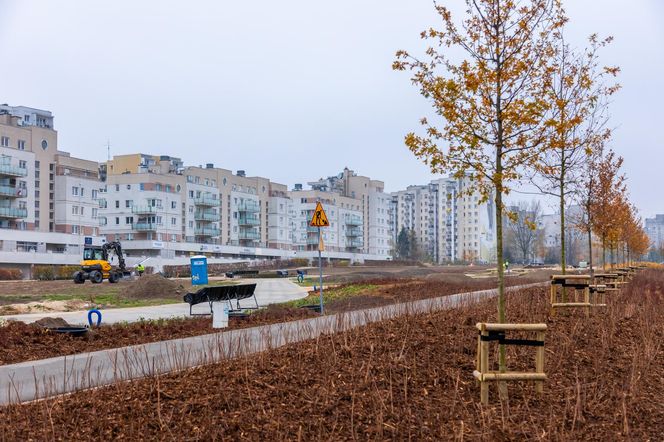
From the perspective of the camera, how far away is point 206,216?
10088cm

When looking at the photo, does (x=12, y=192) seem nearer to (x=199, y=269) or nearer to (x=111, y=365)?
(x=199, y=269)

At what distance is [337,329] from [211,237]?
94.4 m

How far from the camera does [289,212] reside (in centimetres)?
12350

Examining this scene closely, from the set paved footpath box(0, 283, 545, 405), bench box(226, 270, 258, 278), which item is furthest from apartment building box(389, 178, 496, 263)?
paved footpath box(0, 283, 545, 405)

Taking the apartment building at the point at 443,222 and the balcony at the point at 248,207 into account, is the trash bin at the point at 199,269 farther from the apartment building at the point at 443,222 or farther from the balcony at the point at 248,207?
the apartment building at the point at 443,222

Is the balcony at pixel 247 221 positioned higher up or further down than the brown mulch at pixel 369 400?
higher up

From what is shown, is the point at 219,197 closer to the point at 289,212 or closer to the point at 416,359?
the point at 289,212

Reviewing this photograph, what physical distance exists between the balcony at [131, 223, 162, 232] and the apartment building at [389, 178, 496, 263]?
81676 millimetres

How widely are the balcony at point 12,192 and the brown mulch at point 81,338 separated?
215 feet

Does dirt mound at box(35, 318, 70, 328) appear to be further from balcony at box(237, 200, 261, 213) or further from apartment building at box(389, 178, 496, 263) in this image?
apartment building at box(389, 178, 496, 263)

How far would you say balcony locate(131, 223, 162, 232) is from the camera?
9050cm

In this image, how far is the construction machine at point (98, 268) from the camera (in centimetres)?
4494

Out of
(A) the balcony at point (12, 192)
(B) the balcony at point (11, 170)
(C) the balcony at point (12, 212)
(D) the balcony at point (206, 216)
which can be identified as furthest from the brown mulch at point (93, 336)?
(D) the balcony at point (206, 216)

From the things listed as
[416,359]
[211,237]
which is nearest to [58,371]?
[416,359]
